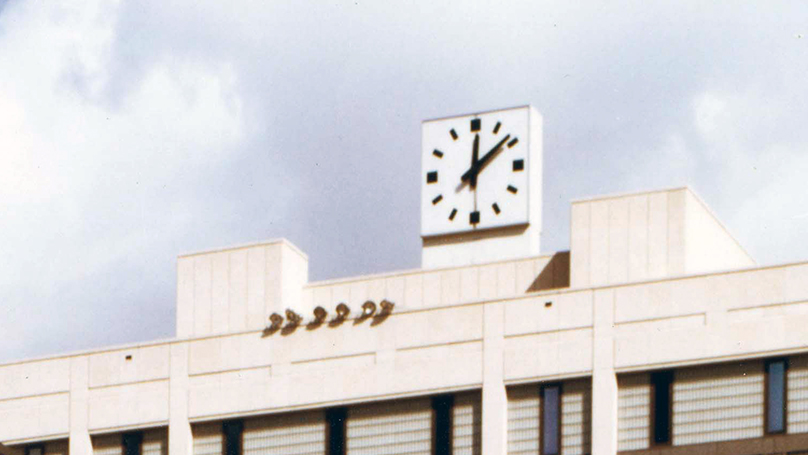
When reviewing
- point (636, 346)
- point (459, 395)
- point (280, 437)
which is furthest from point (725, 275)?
point (280, 437)

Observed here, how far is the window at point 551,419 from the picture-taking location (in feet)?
287

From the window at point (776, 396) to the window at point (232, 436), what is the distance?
16.2m

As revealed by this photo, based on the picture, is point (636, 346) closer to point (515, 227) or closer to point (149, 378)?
point (515, 227)

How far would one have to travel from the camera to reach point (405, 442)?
8950 centimetres

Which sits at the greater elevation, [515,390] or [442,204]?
[442,204]

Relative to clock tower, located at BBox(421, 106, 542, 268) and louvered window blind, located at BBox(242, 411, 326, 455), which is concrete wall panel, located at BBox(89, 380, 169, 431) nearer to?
louvered window blind, located at BBox(242, 411, 326, 455)

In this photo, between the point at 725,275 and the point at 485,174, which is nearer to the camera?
the point at 725,275

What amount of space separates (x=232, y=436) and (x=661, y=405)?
44.1 feet

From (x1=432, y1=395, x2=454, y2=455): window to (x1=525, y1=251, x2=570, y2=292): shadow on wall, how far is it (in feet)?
14.1

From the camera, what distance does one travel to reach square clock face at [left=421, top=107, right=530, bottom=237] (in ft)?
306

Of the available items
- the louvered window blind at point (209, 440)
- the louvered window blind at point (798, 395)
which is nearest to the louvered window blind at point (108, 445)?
the louvered window blind at point (209, 440)

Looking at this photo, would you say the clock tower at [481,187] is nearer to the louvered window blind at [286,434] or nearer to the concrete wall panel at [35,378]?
the louvered window blind at [286,434]

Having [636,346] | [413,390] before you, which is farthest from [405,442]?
[636,346]

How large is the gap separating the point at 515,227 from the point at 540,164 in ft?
7.02
